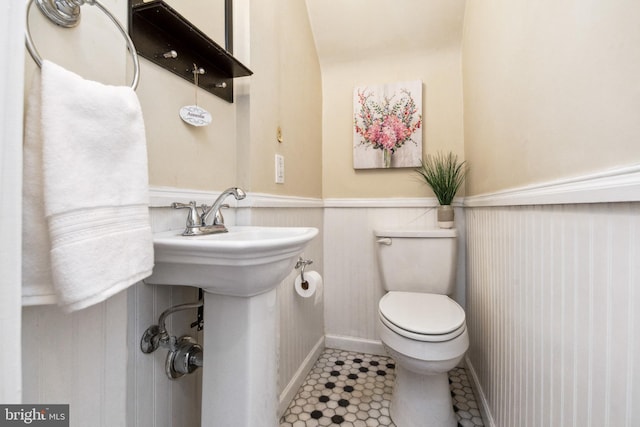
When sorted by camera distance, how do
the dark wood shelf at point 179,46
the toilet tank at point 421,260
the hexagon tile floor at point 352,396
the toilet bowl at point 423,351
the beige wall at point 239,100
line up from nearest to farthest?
the beige wall at point 239,100, the dark wood shelf at point 179,46, the toilet bowl at point 423,351, the hexagon tile floor at point 352,396, the toilet tank at point 421,260

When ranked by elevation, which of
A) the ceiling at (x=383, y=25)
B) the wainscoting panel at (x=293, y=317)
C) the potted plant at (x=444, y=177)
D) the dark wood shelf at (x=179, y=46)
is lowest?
the wainscoting panel at (x=293, y=317)

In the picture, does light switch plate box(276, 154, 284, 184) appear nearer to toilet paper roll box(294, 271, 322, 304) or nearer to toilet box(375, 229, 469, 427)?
toilet paper roll box(294, 271, 322, 304)

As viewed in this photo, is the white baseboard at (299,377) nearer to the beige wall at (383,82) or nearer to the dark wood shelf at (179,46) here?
the beige wall at (383,82)

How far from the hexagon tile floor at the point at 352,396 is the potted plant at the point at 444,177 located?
874 millimetres

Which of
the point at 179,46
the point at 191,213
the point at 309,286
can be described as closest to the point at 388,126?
the point at 309,286

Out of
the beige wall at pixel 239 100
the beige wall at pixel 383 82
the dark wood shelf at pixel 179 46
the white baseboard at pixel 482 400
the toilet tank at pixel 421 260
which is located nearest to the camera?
the beige wall at pixel 239 100

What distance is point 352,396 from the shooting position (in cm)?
139

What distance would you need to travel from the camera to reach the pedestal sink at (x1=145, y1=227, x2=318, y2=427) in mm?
660

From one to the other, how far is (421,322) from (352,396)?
0.61 meters

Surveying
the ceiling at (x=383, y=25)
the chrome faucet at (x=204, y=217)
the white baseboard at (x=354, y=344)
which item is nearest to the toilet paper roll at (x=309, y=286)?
the chrome faucet at (x=204, y=217)

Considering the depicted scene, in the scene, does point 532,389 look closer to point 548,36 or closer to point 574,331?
point 574,331

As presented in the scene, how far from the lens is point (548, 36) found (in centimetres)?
69

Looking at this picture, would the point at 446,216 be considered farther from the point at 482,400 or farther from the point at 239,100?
the point at 239,100

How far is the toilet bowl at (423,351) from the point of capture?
3.37ft
